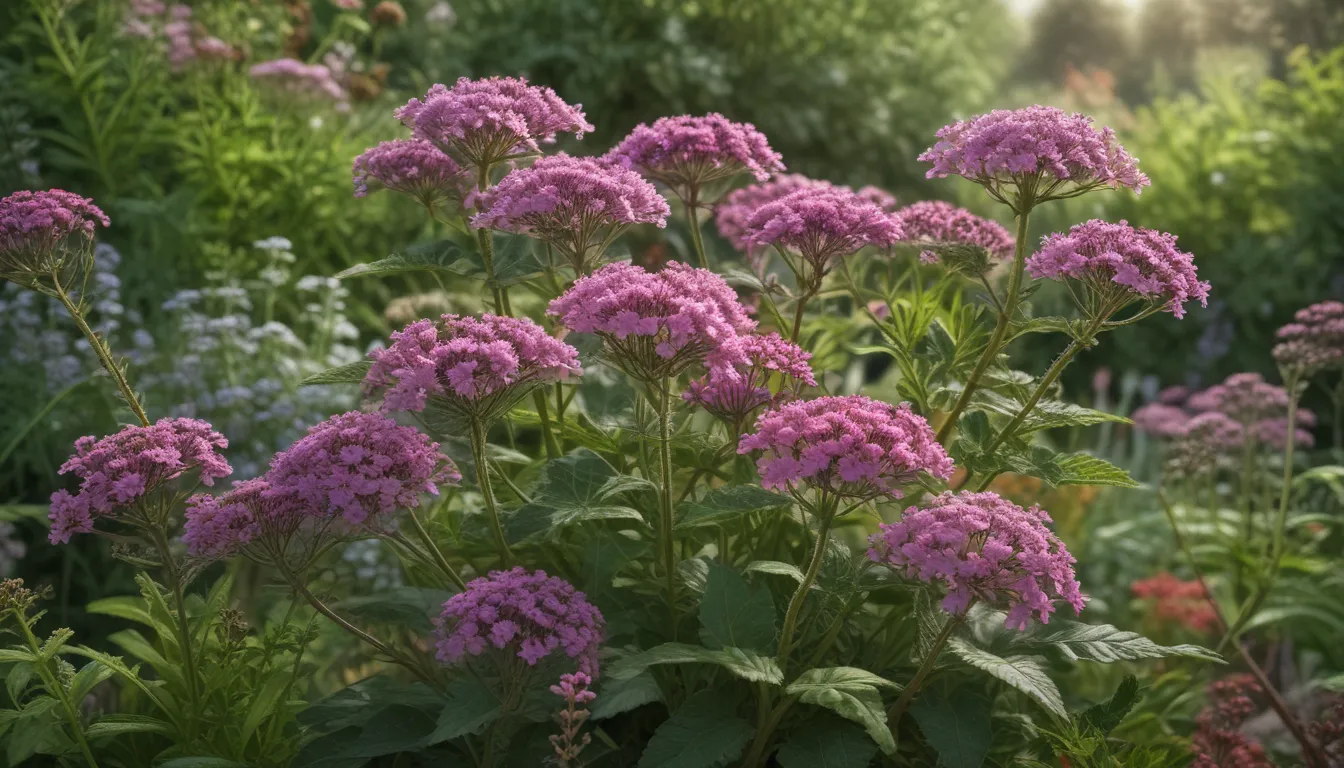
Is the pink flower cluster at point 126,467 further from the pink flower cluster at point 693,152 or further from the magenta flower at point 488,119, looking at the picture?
the pink flower cluster at point 693,152

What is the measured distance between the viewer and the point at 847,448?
1.92 m

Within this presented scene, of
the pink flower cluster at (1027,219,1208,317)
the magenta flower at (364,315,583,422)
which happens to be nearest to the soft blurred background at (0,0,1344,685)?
the magenta flower at (364,315,583,422)

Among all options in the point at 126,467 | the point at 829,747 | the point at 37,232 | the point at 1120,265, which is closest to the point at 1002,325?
the point at 1120,265

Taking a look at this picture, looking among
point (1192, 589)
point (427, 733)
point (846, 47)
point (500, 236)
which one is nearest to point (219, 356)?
point (500, 236)

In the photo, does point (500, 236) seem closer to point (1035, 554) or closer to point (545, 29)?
point (1035, 554)

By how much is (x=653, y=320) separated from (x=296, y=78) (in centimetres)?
445

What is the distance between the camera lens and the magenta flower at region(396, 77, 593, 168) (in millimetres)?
2410

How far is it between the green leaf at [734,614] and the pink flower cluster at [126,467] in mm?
939

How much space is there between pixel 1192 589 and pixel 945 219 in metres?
2.55

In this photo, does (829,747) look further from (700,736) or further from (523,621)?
(523,621)

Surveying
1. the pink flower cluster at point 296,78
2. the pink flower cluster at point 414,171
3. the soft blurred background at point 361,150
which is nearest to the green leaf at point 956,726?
the pink flower cluster at point 414,171

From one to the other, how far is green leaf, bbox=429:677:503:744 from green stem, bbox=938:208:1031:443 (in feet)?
3.75

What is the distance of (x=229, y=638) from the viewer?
96.8 inches

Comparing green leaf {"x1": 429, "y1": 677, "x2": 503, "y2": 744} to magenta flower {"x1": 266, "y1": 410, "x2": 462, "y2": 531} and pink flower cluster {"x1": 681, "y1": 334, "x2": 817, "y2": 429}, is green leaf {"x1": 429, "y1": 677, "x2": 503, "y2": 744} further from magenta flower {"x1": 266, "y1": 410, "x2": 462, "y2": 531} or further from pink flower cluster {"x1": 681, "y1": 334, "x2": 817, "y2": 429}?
pink flower cluster {"x1": 681, "y1": 334, "x2": 817, "y2": 429}
